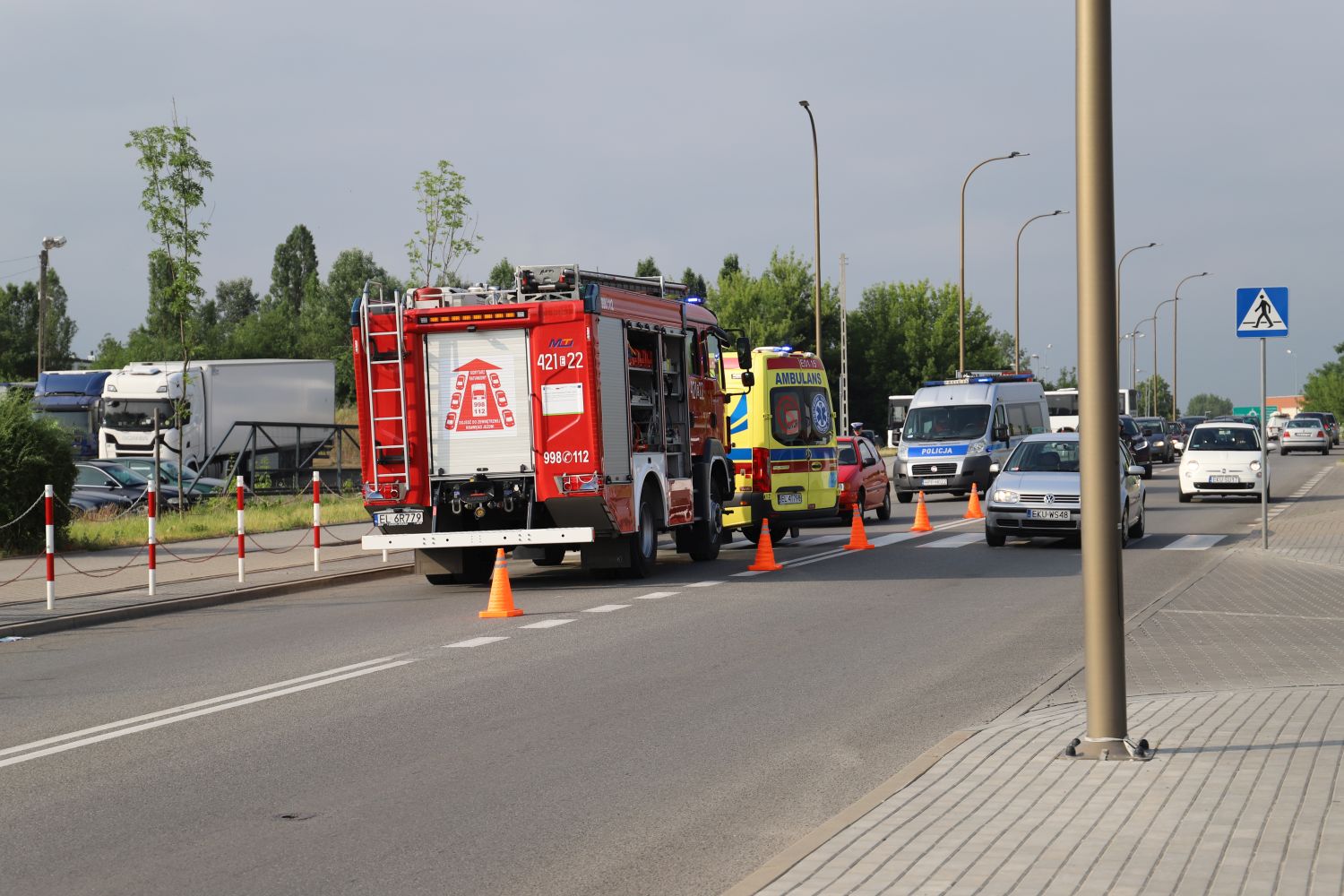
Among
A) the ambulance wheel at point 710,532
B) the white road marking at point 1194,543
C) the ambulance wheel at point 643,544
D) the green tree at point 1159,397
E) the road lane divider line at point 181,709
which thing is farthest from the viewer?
the green tree at point 1159,397

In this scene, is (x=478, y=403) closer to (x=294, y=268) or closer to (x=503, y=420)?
(x=503, y=420)

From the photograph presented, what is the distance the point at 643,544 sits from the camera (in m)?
17.7

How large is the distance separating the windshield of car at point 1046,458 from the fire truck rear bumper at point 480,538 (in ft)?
26.5

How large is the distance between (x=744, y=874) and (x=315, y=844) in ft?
5.85

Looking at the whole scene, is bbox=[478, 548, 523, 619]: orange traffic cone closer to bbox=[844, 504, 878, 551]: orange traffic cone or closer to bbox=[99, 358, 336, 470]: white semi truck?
bbox=[844, 504, 878, 551]: orange traffic cone

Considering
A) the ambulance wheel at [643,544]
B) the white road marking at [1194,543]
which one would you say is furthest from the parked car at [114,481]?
the white road marking at [1194,543]

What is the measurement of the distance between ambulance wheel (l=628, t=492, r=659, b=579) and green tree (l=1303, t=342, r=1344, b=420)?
110 meters

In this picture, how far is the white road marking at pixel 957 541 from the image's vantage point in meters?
22.2

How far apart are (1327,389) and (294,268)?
84521mm

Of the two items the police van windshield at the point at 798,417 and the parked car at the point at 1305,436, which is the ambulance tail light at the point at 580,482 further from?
Answer: the parked car at the point at 1305,436

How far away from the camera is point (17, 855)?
238 inches

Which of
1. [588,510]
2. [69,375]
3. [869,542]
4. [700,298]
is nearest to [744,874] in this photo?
[588,510]

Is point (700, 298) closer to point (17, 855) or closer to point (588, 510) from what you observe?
point (588, 510)

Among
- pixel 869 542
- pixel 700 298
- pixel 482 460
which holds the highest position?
pixel 700 298
